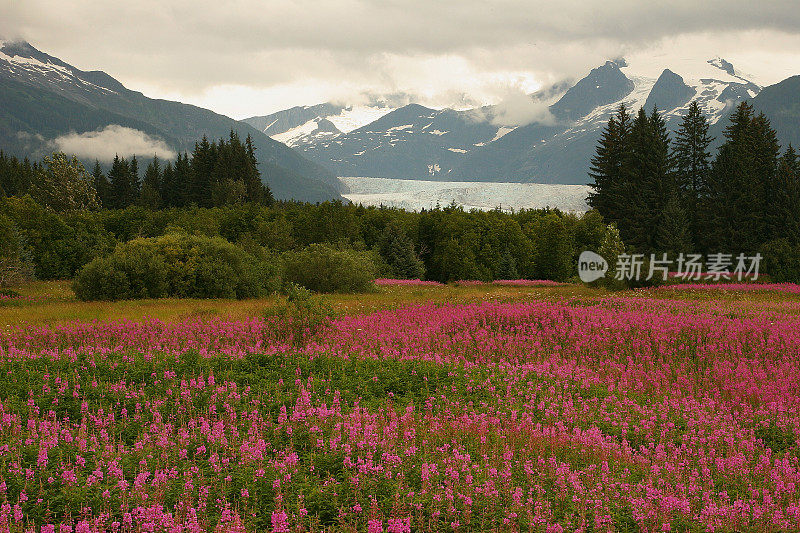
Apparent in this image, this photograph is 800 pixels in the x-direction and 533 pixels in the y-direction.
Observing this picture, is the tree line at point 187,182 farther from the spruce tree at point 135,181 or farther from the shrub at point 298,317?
the shrub at point 298,317

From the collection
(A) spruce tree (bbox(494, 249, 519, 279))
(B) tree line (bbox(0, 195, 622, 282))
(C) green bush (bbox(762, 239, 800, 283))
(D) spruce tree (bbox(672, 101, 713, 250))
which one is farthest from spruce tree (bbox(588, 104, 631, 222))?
(C) green bush (bbox(762, 239, 800, 283))

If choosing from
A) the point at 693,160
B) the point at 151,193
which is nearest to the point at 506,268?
the point at 693,160

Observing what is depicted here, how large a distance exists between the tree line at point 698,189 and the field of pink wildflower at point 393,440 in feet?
146

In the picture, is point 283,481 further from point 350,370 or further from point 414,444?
point 350,370

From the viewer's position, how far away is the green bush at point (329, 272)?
39.5 metres

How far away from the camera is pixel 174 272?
33.0m

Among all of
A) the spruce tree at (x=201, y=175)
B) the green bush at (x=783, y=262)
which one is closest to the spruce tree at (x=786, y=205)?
the green bush at (x=783, y=262)

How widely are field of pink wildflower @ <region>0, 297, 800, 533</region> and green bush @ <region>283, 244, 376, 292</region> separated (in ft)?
77.7

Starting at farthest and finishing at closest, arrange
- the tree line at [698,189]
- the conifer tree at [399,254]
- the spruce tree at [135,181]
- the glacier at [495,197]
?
the glacier at [495,197], the spruce tree at [135,181], the conifer tree at [399,254], the tree line at [698,189]

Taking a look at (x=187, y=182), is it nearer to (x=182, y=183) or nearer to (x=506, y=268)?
(x=182, y=183)

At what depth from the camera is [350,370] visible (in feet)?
39.1

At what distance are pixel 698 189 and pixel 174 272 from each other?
60191mm

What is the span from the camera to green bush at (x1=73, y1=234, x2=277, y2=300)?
102ft

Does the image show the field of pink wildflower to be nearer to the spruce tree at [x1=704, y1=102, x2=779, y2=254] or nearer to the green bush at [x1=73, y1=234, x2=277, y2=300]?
the green bush at [x1=73, y1=234, x2=277, y2=300]
